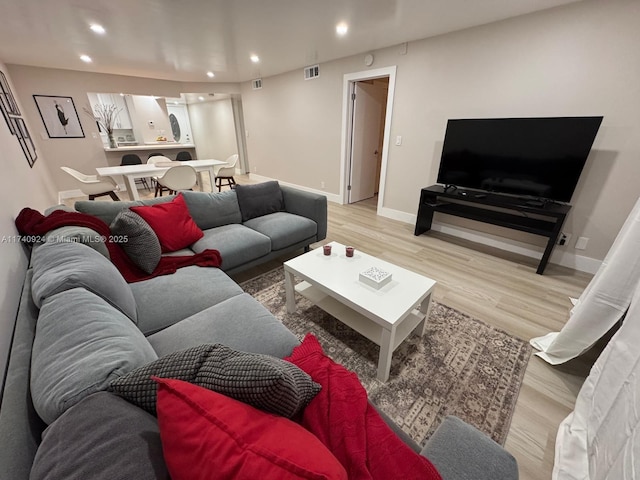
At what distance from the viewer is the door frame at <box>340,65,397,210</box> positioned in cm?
350

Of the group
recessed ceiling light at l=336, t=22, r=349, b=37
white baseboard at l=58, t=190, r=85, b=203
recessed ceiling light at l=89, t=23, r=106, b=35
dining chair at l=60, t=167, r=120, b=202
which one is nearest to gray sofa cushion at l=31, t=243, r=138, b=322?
recessed ceiling light at l=89, t=23, r=106, b=35

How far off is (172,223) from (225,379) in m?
1.78

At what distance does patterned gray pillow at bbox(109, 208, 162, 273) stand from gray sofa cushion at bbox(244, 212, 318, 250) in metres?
0.93

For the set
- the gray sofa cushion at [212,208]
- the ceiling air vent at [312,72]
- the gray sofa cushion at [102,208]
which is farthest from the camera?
the ceiling air vent at [312,72]

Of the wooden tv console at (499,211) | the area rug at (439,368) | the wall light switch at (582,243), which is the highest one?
the wooden tv console at (499,211)

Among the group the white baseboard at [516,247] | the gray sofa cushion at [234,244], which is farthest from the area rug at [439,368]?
the white baseboard at [516,247]

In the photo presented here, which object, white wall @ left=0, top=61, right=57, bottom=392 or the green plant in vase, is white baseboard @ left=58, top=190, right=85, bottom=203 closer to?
the green plant in vase

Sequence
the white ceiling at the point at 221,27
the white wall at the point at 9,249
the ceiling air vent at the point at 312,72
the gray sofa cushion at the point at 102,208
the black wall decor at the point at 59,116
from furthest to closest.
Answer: the black wall decor at the point at 59,116, the ceiling air vent at the point at 312,72, the white ceiling at the point at 221,27, the gray sofa cushion at the point at 102,208, the white wall at the point at 9,249

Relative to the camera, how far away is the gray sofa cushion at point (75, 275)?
97 centimetres

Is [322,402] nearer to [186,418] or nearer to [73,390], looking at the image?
[186,418]

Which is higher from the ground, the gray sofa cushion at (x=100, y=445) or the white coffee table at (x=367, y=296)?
the gray sofa cushion at (x=100, y=445)

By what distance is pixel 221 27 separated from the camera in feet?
8.87

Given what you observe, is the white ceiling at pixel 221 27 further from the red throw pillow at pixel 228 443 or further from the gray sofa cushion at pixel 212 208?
the red throw pillow at pixel 228 443

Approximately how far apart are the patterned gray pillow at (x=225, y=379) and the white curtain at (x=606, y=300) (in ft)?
5.43
